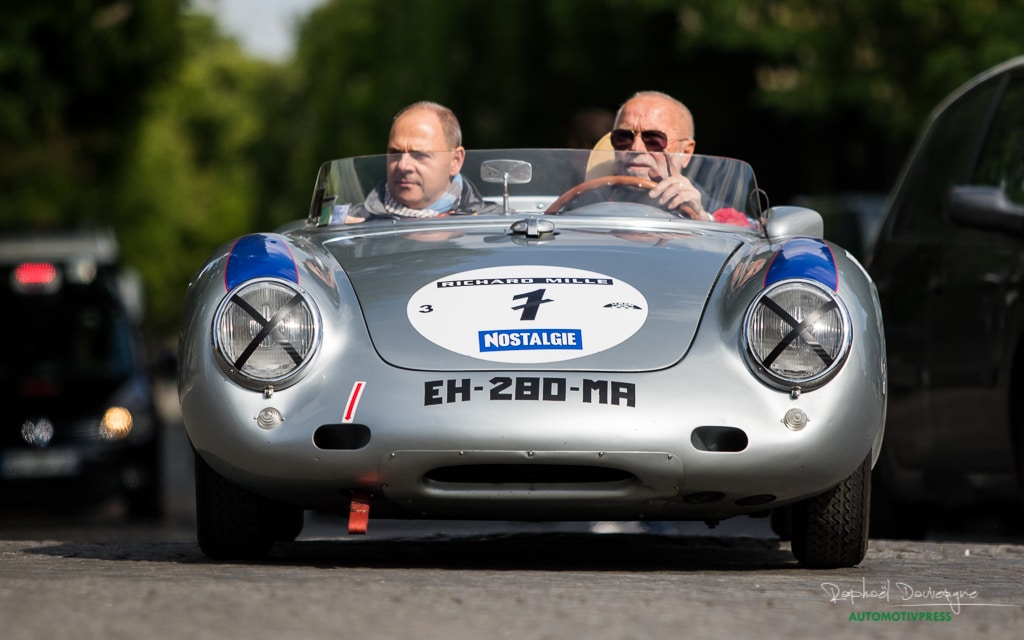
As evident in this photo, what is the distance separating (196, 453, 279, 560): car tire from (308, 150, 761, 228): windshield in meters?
1.21

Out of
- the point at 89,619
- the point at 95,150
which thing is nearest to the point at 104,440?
the point at 89,619

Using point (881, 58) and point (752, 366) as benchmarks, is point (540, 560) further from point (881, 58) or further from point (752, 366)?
point (881, 58)

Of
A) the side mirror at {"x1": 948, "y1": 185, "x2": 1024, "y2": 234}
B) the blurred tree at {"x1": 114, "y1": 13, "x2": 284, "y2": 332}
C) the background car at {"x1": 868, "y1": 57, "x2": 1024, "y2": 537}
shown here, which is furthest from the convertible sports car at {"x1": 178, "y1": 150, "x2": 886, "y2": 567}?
the blurred tree at {"x1": 114, "y1": 13, "x2": 284, "y2": 332}

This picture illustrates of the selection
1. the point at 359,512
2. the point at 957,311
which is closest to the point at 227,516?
the point at 359,512

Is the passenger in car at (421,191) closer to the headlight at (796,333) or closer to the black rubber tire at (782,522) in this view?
the black rubber tire at (782,522)

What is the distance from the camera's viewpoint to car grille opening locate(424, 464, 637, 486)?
5539 mm

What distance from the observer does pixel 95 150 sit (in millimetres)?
29016

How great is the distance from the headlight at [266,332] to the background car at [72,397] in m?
9.29

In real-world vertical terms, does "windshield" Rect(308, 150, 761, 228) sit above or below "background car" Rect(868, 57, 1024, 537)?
above

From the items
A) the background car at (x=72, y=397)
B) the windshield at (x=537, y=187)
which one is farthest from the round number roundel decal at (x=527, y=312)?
the background car at (x=72, y=397)

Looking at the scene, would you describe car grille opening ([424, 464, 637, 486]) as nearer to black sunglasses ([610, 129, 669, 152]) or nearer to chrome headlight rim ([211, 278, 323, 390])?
chrome headlight rim ([211, 278, 323, 390])

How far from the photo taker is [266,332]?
18.6 feet

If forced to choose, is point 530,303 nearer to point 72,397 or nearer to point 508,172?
point 508,172

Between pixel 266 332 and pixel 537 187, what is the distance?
1.53 m
